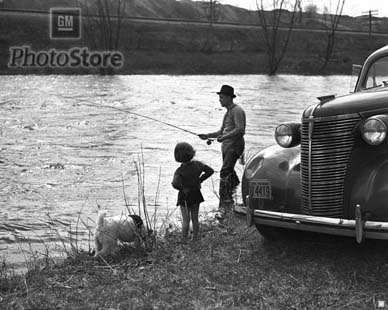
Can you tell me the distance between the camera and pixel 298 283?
4402mm

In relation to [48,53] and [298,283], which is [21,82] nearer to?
[48,53]

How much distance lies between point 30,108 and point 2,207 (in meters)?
12.1

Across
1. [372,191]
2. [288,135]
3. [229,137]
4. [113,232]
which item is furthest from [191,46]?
[372,191]

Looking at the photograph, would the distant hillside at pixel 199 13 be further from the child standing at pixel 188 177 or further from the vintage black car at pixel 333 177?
the vintage black car at pixel 333 177

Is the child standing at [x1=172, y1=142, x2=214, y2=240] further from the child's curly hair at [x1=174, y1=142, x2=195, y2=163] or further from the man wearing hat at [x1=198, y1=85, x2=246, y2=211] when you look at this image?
the man wearing hat at [x1=198, y1=85, x2=246, y2=211]

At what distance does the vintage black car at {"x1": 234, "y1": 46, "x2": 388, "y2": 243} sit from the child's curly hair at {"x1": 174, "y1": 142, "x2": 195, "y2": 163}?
0.90 meters

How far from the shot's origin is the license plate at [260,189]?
5.01 meters

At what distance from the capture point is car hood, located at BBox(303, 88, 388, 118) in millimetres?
4527

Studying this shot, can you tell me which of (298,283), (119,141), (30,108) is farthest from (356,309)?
(30,108)

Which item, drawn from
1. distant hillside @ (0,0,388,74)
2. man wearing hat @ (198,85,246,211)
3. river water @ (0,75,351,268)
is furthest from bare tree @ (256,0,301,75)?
man wearing hat @ (198,85,246,211)

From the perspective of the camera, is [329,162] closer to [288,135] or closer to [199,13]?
[288,135]

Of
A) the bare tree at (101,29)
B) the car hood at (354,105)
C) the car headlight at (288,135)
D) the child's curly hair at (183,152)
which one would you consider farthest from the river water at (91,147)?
the bare tree at (101,29)

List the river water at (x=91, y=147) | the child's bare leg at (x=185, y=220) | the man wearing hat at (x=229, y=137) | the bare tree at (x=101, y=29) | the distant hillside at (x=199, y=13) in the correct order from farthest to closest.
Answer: the distant hillside at (x=199, y=13), the bare tree at (x=101, y=29), the river water at (x=91, y=147), the man wearing hat at (x=229, y=137), the child's bare leg at (x=185, y=220)

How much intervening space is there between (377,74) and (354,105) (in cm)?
176
